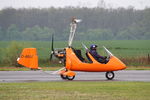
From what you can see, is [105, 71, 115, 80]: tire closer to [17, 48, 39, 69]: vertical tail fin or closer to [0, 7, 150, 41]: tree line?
[17, 48, 39, 69]: vertical tail fin

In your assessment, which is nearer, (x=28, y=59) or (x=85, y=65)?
(x=28, y=59)

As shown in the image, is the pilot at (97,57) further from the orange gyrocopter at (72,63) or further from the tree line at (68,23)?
the tree line at (68,23)

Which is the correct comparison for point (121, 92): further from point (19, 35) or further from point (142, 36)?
point (142, 36)

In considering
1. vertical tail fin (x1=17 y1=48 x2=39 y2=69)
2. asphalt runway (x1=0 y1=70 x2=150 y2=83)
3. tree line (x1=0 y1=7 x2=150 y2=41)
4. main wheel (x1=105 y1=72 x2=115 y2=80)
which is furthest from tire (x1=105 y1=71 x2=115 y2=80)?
tree line (x1=0 y1=7 x2=150 y2=41)

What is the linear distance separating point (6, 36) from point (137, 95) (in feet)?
137

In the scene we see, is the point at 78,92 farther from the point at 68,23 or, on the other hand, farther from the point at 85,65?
the point at 68,23

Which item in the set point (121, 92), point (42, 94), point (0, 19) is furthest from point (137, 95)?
point (0, 19)

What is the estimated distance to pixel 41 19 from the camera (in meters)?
55.8

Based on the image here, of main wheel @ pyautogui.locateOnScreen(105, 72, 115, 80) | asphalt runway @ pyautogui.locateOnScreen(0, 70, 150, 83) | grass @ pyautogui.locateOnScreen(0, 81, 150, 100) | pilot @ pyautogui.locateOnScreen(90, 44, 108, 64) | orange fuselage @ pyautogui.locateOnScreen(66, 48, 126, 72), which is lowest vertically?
asphalt runway @ pyautogui.locateOnScreen(0, 70, 150, 83)

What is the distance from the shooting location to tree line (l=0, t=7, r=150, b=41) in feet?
178

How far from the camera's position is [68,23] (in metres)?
53.2

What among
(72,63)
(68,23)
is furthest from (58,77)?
(68,23)

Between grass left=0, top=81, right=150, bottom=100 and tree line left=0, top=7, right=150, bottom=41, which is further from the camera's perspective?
tree line left=0, top=7, right=150, bottom=41

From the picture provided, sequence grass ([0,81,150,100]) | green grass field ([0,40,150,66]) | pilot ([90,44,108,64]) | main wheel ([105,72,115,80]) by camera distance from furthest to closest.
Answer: green grass field ([0,40,150,66]), main wheel ([105,72,115,80]), pilot ([90,44,108,64]), grass ([0,81,150,100])
